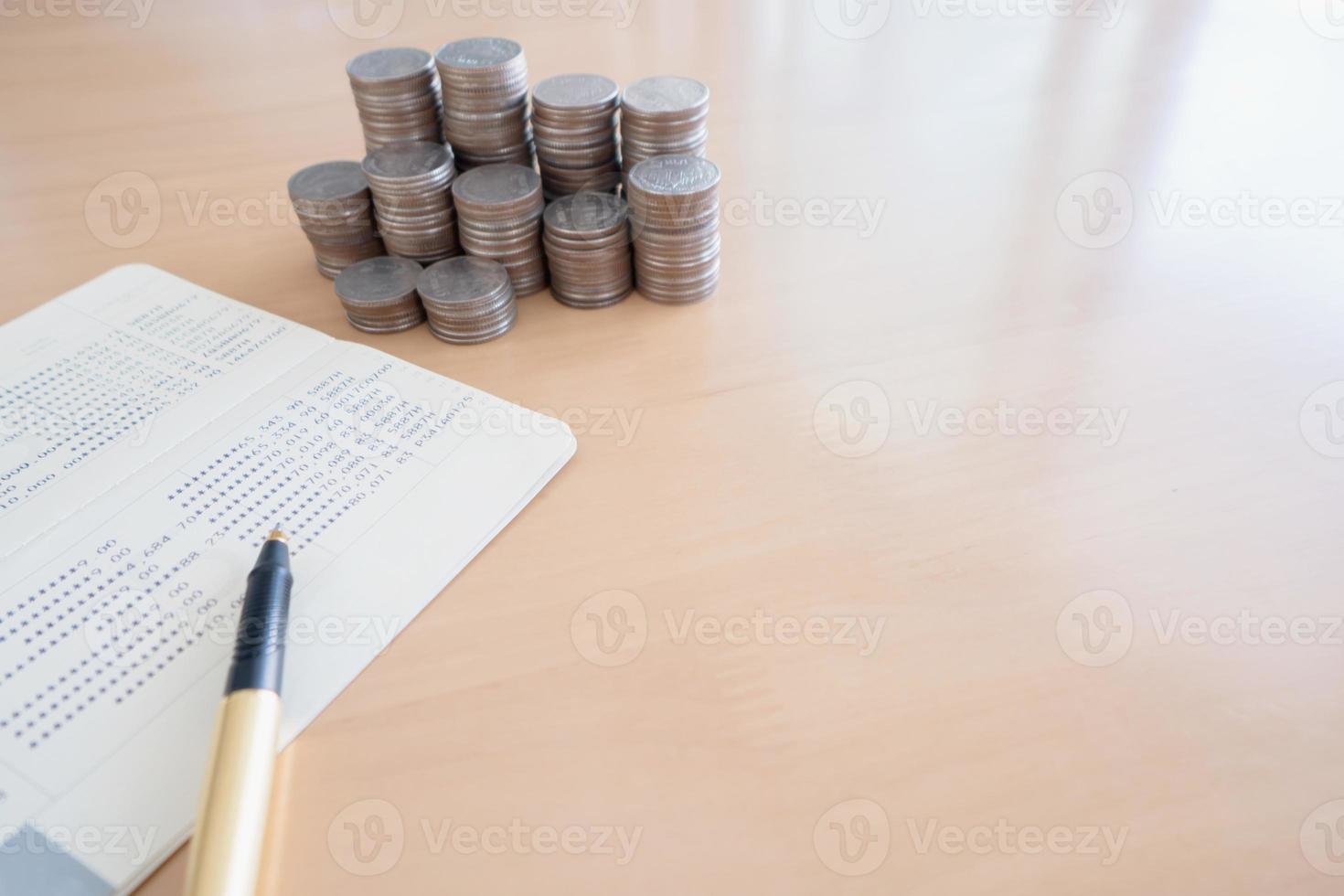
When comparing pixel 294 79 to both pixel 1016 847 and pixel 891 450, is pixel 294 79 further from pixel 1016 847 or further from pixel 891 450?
pixel 1016 847

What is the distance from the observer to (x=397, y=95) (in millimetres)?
800

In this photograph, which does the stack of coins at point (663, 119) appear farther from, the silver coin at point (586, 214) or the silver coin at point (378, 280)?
the silver coin at point (378, 280)

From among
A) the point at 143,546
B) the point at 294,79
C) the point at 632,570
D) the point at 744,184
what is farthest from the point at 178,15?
the point at 632,570

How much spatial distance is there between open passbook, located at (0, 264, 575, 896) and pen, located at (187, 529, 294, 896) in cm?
3

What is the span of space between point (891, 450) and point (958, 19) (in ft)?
3.08

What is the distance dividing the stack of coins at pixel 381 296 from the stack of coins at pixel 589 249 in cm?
12

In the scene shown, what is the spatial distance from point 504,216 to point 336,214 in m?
0.15

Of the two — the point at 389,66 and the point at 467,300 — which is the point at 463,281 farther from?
the point at 389,66

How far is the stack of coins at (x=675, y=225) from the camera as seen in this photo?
769 millimetres

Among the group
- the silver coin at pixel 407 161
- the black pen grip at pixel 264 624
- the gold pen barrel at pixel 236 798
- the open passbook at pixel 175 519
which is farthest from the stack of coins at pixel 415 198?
the gold pen barrel at pixel 236 798

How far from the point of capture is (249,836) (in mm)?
421

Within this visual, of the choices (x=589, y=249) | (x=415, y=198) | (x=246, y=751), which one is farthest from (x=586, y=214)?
(x=246, y=751)

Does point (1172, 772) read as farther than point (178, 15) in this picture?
No

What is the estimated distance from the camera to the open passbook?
47 centimetres
